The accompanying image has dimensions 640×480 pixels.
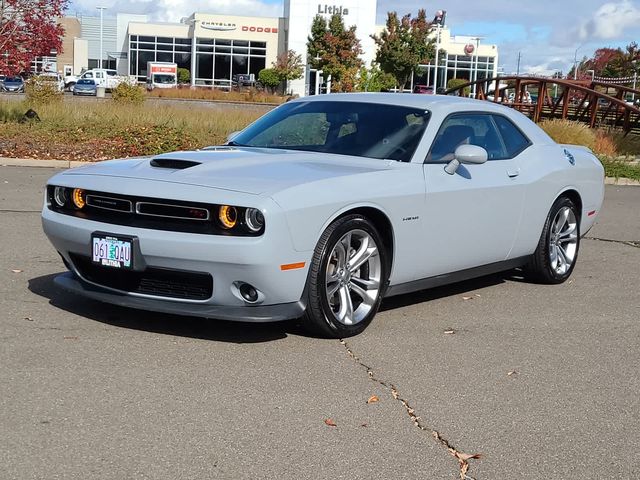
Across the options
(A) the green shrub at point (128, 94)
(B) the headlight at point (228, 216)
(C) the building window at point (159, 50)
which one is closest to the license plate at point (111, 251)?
(B) the headlight at point (228, 216)

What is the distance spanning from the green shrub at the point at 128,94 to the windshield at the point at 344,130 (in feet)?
57.3

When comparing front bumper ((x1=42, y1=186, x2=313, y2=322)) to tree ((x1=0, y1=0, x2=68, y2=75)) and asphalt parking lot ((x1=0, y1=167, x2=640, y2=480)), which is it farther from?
tree ((x1=0, y1=0, x2=68, y2=75))

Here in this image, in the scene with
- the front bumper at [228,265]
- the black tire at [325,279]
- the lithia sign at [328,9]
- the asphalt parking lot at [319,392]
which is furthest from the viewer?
the lithia sign at [328,9]

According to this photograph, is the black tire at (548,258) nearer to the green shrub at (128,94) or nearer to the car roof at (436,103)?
the car roof at (436,103)

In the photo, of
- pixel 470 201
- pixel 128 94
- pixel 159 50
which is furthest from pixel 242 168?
pixel 159 50

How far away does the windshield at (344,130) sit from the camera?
6.24 meters

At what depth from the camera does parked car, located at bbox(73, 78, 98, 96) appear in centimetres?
5766

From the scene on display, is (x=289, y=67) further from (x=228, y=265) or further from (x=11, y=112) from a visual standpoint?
(x=228, y=265)

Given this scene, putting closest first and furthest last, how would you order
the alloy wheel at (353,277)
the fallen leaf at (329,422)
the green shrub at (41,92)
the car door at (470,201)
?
the fallen leaf at (329,422)
the alloy wheel at (353,277)
the car door at (470,201)
the green shrub at (41,92)

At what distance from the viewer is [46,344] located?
514 cm

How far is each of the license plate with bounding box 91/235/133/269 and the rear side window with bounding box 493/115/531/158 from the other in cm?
324

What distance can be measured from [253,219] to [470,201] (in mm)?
1945

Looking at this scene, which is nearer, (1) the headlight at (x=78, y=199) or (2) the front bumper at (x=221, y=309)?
(2) the front bumper at (x=221, y=309)

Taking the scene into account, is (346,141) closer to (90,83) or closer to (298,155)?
(298,155)
